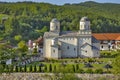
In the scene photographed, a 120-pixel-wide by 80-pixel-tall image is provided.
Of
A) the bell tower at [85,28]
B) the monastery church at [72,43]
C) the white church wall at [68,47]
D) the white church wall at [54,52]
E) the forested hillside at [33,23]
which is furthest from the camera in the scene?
the forested hillside at [33,23]

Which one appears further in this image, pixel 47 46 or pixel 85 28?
pixel 47 46

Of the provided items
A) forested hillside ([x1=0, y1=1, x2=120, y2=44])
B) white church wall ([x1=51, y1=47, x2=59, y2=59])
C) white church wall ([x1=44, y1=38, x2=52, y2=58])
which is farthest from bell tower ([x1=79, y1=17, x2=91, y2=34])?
forested hillside ([x1=0, y1=1, x2=120, y2=44])

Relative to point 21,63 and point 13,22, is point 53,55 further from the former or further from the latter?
point 13,22

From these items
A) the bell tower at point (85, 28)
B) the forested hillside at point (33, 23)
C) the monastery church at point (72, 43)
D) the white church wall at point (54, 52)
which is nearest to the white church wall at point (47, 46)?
the monastery church at point (72, 43)

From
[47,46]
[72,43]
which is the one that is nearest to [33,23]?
[47,46]

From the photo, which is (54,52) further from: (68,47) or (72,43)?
(72,43)

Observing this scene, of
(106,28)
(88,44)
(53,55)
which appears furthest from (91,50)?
(106,28)

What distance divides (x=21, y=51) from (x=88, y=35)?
29.5 ft

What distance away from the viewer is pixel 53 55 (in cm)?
5425

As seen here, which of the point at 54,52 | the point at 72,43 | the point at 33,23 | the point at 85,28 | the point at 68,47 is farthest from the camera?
the point at 33,23

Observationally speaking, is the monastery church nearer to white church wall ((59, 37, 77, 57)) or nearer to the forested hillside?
white church wall ((59, 37, 77, 57))

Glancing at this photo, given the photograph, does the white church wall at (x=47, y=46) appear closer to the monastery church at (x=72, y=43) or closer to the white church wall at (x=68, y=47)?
the monastery church at (x=72, y=43)

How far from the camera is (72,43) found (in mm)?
55906

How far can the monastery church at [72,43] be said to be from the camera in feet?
180
